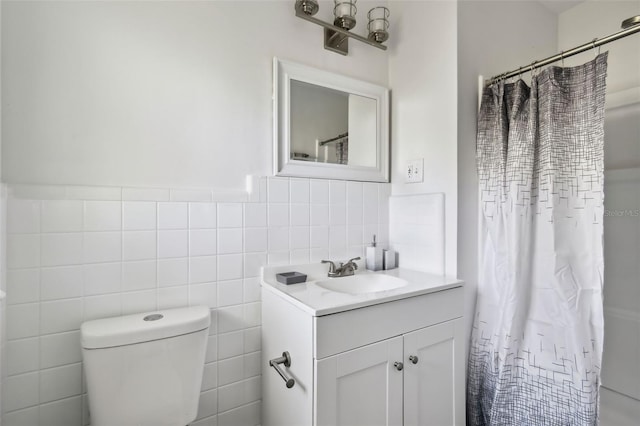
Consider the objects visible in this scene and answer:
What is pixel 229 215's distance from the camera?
4.28ft

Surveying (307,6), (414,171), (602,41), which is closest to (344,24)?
(307,6)

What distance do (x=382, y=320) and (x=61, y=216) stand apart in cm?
117

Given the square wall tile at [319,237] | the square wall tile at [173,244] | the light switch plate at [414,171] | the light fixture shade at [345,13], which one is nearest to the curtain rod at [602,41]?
the light switch plate at [414,171]

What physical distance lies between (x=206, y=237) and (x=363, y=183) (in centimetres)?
85

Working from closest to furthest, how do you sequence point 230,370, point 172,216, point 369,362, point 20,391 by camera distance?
point 20,391
point 369,362
point 172,216
point 230,370

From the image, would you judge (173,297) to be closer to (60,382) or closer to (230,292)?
(230,292)

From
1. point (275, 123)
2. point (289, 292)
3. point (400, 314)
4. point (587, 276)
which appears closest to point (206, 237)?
point (289, 292)

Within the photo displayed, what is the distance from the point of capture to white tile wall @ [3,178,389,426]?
0.99 m

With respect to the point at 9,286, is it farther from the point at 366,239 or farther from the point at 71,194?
A: the point at 366,239

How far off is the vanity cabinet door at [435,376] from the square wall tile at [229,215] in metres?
0.83

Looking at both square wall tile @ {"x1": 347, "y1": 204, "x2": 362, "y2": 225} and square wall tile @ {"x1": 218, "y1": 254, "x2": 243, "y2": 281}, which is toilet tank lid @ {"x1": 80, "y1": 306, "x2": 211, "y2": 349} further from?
square wall tile @ {"x1": 347, "y1": 204, "x2": 362, "y2": 225}

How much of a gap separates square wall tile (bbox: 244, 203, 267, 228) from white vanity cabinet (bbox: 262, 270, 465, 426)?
0.28 metres

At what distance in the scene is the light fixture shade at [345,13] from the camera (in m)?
1.45

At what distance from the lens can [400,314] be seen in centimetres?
116
